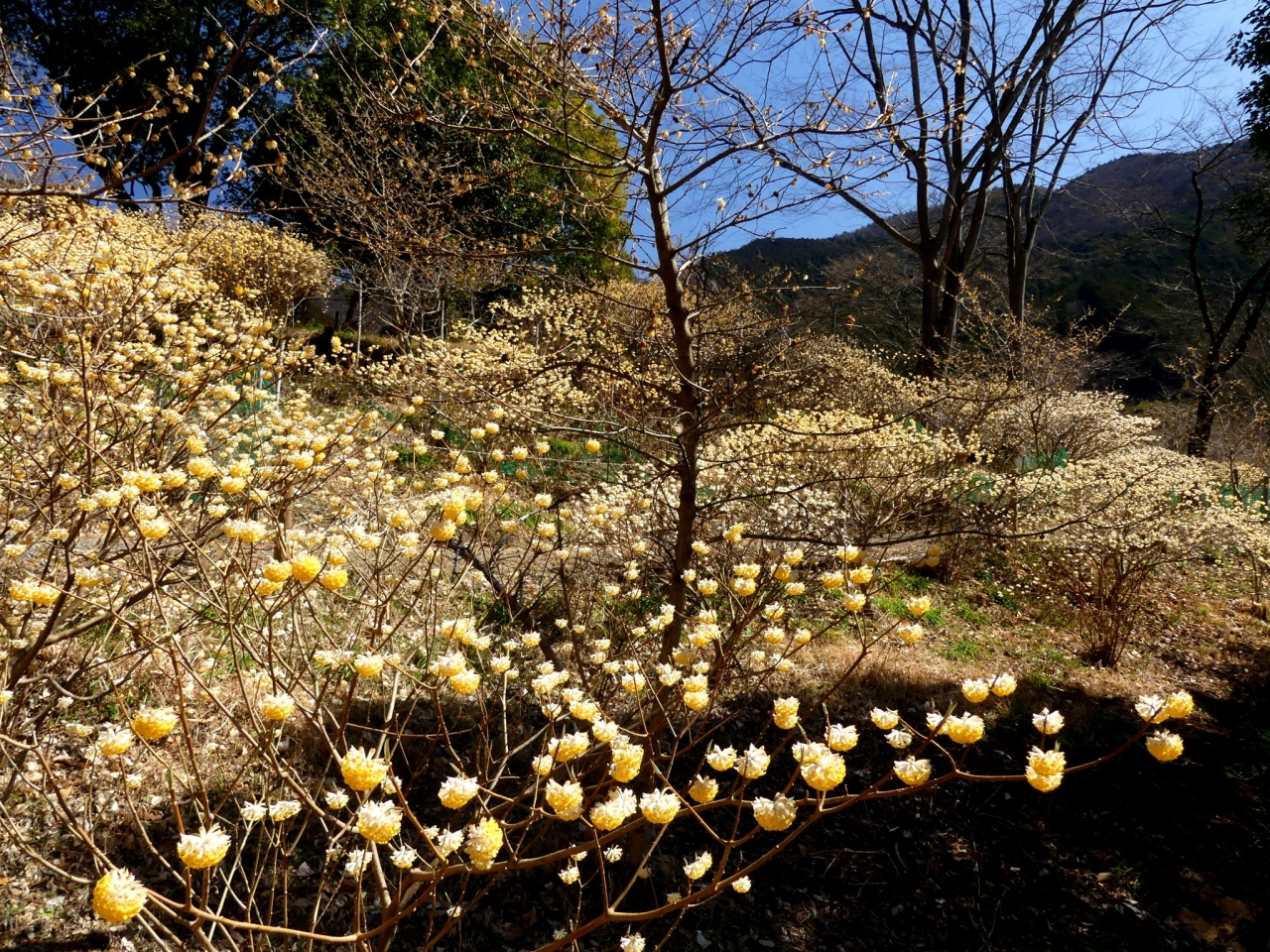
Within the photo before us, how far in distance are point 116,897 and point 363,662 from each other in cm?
38

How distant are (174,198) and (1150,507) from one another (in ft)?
21.7

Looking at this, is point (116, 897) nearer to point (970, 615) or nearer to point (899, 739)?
point (899, 739)

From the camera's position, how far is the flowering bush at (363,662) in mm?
1067

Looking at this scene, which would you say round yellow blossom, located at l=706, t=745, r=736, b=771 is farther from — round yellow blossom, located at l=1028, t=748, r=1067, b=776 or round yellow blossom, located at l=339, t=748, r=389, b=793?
round yellow blossom, located at l=339, t=748, r=389, b=793

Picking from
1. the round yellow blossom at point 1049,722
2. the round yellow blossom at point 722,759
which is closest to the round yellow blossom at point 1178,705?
the round yellow blossom at point 1049,722

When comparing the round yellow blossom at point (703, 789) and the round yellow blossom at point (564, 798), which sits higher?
the round yellow blossom at point (564, 798)

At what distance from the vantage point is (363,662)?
1.00m

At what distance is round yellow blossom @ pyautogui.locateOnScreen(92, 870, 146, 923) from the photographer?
0.72 metres

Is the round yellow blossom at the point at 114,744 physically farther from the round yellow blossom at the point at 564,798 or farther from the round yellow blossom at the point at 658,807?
the round yellow blossom at the point at 658,807

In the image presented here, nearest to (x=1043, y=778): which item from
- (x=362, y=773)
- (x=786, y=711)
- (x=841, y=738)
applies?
(x=841, y=738)

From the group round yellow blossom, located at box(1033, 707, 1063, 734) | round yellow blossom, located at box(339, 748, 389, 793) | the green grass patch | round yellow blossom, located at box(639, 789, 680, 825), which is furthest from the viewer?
the green grass patch

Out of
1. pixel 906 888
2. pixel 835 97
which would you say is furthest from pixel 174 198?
pixel 906 888

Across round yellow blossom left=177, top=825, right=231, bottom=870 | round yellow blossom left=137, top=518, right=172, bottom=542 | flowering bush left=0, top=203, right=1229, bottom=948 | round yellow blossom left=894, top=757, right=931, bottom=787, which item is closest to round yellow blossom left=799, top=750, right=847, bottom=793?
flowering bush left=0, top=203, right=1229, bottom=948

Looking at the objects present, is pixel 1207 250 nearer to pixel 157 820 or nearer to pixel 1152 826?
pixel 1152 826
